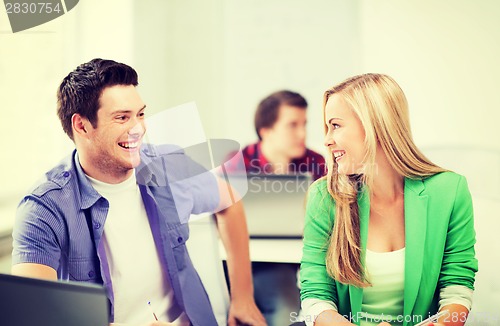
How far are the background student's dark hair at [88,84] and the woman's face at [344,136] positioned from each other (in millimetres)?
778

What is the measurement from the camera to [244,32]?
8.11 ft

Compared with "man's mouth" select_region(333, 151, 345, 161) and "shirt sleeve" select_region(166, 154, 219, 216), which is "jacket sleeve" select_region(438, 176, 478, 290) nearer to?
"man's mouth" select_region(333, 151, 345, 161)

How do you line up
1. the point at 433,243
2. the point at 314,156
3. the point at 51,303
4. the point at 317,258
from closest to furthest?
the point at 51,303 < the point at 433,243 < the point at 317,258 < the point at 314,156

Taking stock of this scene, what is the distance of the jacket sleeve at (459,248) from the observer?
2.16 metres

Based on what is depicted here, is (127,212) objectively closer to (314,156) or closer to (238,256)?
(238,256)

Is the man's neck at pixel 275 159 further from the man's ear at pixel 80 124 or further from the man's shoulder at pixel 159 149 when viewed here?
the man's ear at pixel 80 124

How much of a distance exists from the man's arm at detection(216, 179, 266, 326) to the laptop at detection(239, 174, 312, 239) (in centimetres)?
4

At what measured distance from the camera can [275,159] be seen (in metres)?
2.46

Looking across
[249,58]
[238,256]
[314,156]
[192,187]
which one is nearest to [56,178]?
[192,187]

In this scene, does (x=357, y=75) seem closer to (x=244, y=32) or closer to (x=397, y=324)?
(x=244, y=32)

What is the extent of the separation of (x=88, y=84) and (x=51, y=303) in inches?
60.3

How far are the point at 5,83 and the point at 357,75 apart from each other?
142 centimetres

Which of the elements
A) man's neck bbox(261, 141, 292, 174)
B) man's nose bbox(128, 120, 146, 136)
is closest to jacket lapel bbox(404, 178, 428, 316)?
man's neck bbox(261, 141, 292, 174)

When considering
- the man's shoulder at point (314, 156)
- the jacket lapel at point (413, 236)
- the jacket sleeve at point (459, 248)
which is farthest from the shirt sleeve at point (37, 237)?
the jacket sleeve at point (459, 248)
